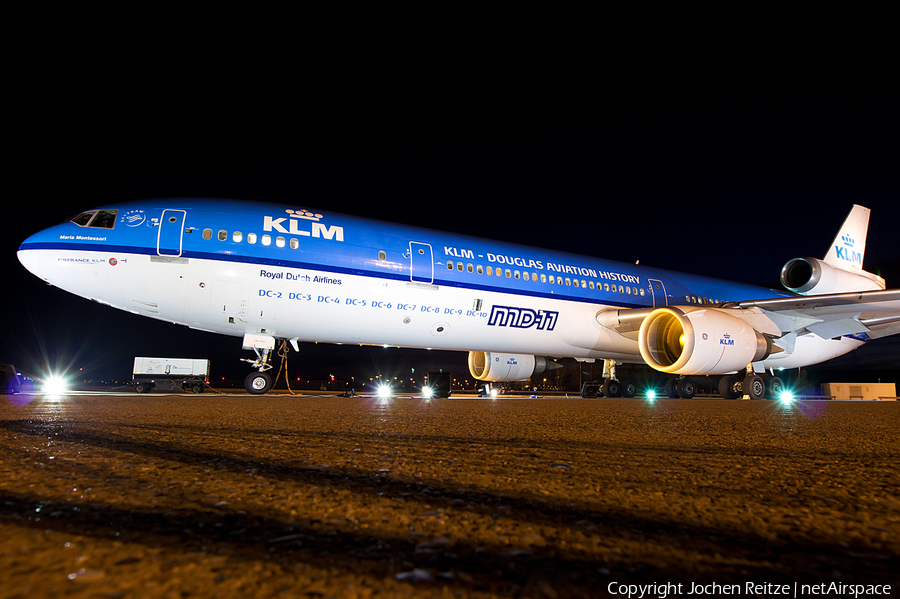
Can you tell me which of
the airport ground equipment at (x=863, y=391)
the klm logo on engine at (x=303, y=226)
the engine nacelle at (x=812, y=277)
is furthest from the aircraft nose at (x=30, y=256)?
the airport ground equipment at (x=863, y=391)

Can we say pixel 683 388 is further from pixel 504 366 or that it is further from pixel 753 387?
pixel 504 366

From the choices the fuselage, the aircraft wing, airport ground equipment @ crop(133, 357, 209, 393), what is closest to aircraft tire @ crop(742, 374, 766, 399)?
the aircraft wing

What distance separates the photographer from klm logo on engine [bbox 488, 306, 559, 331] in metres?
9.36

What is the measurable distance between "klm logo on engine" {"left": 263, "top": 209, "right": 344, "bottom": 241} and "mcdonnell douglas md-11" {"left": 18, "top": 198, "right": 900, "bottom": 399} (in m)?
0.02

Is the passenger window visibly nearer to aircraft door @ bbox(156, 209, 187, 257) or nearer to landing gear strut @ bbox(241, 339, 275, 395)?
aircraft door @ bbox(156, 209, 187, 257)

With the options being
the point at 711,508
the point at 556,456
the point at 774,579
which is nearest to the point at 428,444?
the point at 556,456

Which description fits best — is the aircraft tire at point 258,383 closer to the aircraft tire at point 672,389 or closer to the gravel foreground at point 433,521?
the gravel foreground at point 433,521

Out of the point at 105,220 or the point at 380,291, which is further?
the point at 380,291

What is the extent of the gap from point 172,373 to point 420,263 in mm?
18704

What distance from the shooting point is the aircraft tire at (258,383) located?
8492mm

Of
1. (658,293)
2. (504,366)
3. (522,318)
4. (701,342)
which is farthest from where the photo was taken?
(504,366)

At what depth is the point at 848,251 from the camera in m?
16.0

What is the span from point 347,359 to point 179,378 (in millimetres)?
77230

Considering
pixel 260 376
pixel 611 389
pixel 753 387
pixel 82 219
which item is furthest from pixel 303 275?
pixel 753 387
